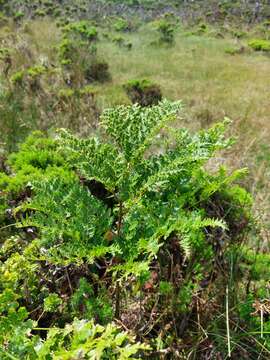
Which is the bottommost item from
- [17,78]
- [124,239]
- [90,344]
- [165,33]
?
[165,33]

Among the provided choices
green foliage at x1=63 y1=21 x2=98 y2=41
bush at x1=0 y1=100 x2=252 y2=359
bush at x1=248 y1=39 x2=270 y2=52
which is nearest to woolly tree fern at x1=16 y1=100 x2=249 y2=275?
bush at x1=0 y1=100 x2=252 y2=359

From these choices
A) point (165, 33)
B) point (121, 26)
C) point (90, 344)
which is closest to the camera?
point (90, 344)

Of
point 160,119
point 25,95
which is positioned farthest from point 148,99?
point 160,119

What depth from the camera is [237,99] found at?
23.3 ft

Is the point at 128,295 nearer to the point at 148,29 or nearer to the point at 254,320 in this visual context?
the point at 254,320

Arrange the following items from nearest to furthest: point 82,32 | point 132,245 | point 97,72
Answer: point 132,245 < point 97,72 < point 82,32

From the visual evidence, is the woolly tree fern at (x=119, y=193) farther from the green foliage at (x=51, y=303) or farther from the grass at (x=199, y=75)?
the grass at (x=199, y=75)

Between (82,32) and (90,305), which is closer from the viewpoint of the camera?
(90,305)

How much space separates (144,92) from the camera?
6797mm

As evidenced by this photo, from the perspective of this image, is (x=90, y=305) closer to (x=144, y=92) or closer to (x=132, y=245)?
(x=132, y=245)

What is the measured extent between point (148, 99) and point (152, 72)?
234 cm

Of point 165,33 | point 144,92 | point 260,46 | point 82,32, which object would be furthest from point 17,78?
point 260,46

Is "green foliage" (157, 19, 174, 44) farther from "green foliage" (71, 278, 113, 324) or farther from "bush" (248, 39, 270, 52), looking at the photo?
"green foliage" (71, 278, 113, 324)

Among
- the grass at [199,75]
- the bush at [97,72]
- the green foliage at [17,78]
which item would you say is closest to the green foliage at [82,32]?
the grass at [199,75]
